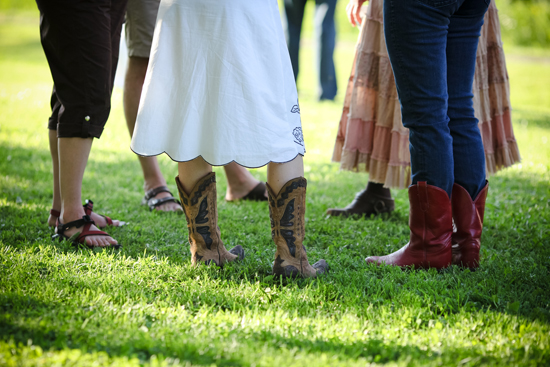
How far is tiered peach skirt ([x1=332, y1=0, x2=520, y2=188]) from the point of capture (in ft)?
7.98

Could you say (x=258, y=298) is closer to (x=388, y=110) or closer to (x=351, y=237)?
(x=351, y=237)

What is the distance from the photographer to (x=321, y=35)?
7473 mm

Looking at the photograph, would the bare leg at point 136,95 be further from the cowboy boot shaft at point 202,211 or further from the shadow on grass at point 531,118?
the shadow on grass at point 531,118

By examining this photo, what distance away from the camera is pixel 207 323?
1.40m

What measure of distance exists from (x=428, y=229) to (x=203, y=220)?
0.88 meters

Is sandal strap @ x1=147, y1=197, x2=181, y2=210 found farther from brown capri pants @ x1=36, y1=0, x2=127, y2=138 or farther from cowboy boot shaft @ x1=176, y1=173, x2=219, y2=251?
cowboy boot shaft @ x1=176, y1=173, x2=219, y2=251

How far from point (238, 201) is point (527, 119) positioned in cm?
603

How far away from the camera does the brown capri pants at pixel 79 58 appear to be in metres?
2.00

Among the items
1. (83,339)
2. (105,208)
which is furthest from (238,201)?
(83,339)

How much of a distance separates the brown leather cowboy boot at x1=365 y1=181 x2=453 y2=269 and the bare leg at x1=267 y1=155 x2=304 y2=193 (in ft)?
1.64

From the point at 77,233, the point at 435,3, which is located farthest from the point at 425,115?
the point at 77,233

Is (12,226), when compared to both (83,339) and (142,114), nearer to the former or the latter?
(142,114)

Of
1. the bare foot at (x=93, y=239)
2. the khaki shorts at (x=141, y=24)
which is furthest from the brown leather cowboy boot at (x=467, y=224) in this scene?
the khaki shorts at (x=141, y=24)

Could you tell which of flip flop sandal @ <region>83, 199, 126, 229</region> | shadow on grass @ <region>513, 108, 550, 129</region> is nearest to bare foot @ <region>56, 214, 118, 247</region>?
flip flop sandal @ <region>83, 199, 126, 229</region>
